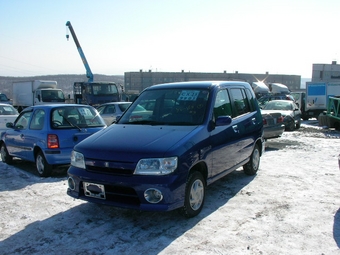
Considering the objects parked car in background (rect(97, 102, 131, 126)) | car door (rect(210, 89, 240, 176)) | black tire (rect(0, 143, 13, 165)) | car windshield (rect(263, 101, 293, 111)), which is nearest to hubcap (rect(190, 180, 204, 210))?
car door (rect(210, 89, 240, 176))

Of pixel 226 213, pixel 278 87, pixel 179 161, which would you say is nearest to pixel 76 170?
pixel 179 161

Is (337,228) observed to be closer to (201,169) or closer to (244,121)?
(201,169)

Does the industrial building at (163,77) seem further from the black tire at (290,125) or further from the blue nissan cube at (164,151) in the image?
the blue nissan cube at (164,151)

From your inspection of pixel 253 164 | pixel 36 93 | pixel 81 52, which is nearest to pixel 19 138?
pixel 253 164

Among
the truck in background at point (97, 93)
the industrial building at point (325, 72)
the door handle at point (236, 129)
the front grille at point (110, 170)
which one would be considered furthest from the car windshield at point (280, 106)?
the industrial building at point (325, 72)

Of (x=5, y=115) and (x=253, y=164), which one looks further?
(x=5, y=115)

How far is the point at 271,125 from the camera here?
10.2 meters

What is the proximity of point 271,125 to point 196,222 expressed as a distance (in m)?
6.51

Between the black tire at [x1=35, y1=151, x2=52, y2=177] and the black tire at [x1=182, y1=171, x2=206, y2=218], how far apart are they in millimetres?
3659

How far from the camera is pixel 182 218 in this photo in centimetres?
456

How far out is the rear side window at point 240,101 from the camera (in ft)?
19.9

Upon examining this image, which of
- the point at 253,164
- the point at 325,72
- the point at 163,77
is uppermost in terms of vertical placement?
the point at 325,72

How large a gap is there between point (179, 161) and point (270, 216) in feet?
5.24

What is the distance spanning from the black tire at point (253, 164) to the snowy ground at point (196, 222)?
210mm
